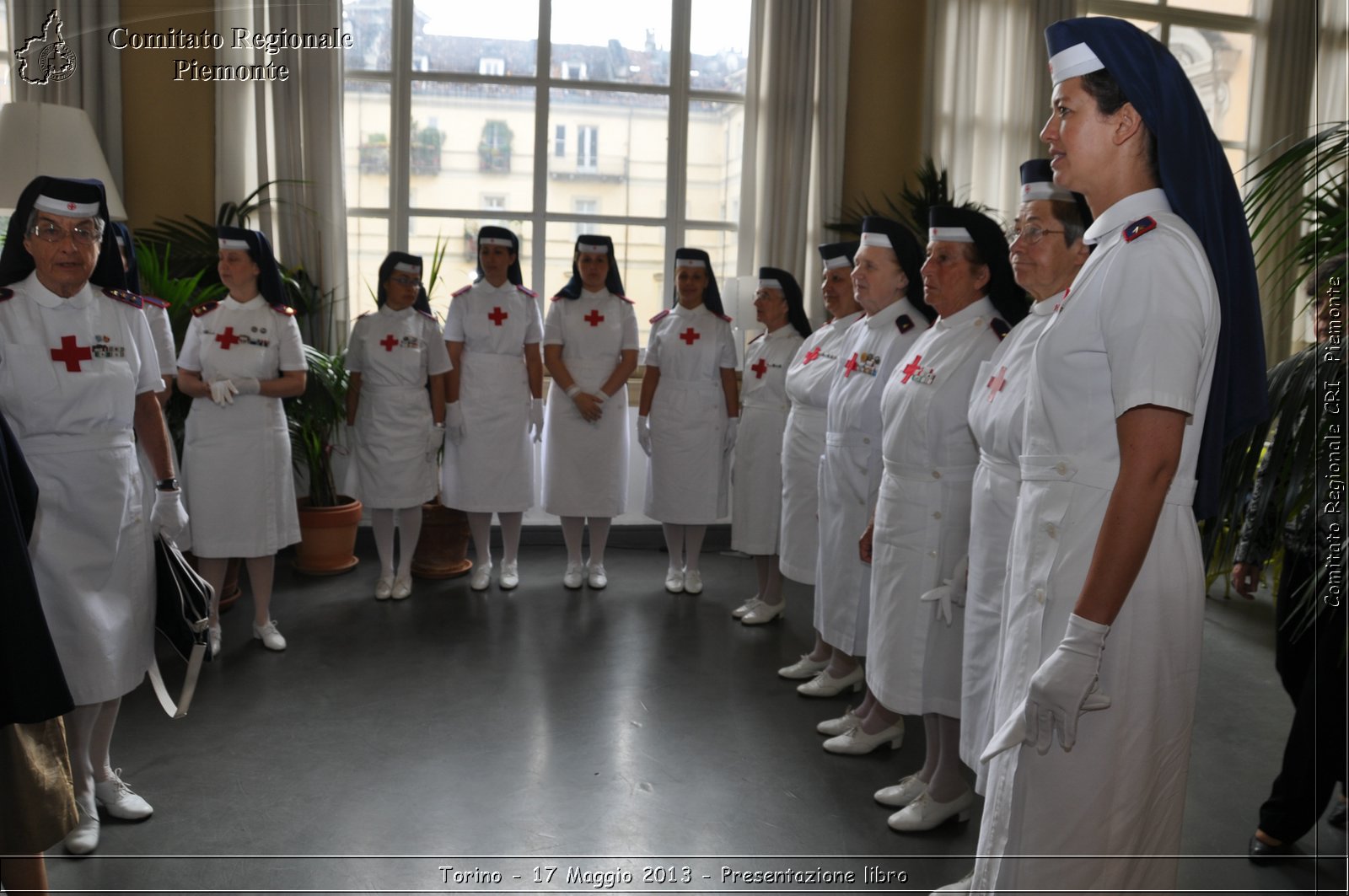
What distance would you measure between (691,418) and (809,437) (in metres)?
1.22

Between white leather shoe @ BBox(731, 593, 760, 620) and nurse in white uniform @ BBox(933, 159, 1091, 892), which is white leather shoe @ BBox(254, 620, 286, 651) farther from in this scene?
nurse in white uniform @ BBox(933, 159, 1091, 892)

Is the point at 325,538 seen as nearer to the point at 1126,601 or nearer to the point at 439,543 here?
the point at 439,543

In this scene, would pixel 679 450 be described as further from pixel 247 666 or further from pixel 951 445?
pixel 951 445

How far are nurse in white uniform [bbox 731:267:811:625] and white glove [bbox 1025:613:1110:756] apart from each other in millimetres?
2959

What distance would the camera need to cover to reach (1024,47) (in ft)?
19.9

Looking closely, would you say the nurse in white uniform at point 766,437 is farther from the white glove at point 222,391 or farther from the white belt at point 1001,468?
the white belt at point 1001,468

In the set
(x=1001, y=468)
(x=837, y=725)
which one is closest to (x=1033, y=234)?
(x=1001, y=468)

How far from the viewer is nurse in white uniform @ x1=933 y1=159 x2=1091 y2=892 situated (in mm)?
1966

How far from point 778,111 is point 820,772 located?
4400 mm

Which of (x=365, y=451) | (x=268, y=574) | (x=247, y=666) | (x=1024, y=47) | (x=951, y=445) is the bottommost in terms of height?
(x=247, y=666)

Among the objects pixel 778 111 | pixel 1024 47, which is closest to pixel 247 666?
pixel 778 111

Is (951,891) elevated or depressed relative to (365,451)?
depressed

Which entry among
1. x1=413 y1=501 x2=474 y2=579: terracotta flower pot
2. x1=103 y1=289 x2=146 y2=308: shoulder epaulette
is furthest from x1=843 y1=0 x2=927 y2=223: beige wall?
x1=103 y1=289 x2=146 y2=308: shoulder epaulette

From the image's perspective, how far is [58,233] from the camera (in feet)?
7.79
